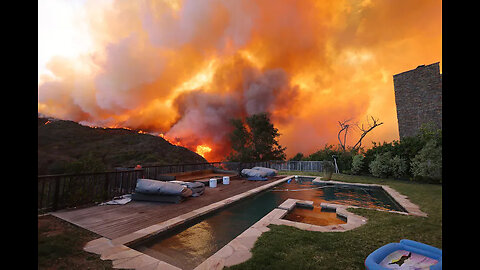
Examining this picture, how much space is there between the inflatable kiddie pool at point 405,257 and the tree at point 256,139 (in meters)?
21.5

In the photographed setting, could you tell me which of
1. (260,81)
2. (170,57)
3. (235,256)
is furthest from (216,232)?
(260,81)

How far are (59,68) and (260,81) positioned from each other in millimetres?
12202

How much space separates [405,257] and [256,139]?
72.5 ft

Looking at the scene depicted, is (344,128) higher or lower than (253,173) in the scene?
higher

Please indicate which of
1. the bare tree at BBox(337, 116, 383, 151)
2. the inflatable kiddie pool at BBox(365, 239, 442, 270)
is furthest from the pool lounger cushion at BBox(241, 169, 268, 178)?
the bare tree at BBox(337, 116, 383, 151)

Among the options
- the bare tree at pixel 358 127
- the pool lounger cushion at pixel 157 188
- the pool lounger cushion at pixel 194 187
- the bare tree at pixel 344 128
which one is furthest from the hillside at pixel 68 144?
the bare tree at pixel 344 128

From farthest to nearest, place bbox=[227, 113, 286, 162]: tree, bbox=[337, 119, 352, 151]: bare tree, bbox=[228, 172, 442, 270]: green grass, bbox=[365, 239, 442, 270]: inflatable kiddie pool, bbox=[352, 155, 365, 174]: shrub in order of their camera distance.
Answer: bbox=[227, 113, 286, 162]: tree, bbox=[337, 119, 352, 151]: bare tree, bbox=[352, 155, 365, 174]: shrub, bbox=[228, 172, 442, 270]: green grass, bbox=[365, 239, 442, 270]: inflatable kiddie pool

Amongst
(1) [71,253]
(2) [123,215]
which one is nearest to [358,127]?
(2) [123,215]

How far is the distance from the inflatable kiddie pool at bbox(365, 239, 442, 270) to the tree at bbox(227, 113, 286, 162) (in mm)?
21507

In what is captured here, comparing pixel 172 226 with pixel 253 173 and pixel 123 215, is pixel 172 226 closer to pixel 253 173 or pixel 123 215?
pixel 123 215

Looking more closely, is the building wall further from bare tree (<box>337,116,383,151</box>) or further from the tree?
the tree

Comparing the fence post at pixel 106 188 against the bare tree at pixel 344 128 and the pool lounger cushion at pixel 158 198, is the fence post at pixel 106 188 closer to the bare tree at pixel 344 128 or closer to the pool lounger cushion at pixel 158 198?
the pool lounger cushion at pixel 158 198

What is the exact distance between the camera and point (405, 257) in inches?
75.9

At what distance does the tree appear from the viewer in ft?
78.2
